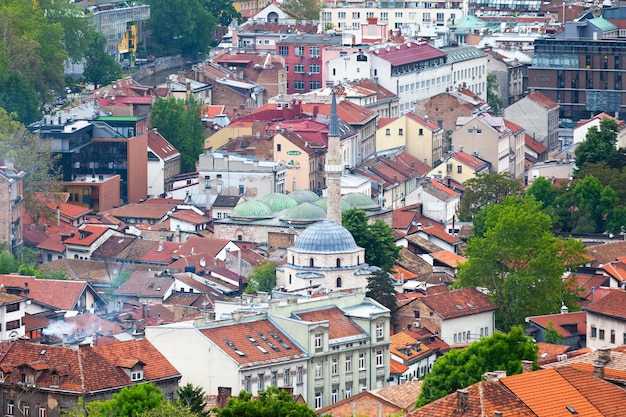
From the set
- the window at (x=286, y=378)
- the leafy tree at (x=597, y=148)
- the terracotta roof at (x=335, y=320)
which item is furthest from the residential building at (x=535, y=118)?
the window at (x=286, y=378)

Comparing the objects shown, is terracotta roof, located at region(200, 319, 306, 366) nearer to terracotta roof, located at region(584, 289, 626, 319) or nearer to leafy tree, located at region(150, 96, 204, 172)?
terracotta roof, located at region(584, 289, 626, 319)

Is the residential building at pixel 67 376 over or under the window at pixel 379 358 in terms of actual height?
over

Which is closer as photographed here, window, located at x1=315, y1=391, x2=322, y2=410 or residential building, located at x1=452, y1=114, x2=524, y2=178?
window, located at x1=315, y1=391, x2=322, y2=410

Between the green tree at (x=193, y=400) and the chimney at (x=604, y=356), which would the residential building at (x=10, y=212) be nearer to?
the green tree at (x=193, y=400)

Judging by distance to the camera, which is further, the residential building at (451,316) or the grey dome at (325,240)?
the grey dome at (325,240)

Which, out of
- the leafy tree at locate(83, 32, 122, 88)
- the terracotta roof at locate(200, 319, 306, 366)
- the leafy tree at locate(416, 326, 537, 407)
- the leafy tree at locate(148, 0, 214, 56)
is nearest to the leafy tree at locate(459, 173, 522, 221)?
the terracotta roof at locate(200, 319, 306, 366)

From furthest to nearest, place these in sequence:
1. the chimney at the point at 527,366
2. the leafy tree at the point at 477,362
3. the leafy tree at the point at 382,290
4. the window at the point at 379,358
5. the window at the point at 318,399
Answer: the leafy tree at the point at 382,290
the window at the point at 379,358
the window at the point at 318,399
the leafy tree at the point at 477,362
the chimney at the point at 527,366

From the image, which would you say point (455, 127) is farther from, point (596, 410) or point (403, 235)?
point (596, 410)

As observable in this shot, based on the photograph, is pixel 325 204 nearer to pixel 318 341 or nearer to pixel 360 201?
pixel 360 201

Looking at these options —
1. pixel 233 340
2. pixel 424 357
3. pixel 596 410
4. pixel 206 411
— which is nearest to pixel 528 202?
pixel 424 357
